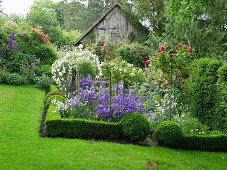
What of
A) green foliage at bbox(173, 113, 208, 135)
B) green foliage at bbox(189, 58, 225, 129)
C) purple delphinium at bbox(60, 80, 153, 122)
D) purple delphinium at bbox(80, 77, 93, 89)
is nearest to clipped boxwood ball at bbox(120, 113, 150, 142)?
purple delphinium at bbox(60, 80, 153, 122)

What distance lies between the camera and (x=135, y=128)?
16.6 feet

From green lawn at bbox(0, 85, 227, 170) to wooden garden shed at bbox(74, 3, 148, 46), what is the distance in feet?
39.0

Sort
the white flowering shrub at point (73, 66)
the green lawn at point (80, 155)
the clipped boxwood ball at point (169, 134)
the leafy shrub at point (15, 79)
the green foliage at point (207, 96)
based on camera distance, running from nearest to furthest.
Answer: the green lawn at point (80, 155) → the clipped boxwood ball at point (169, 134) → the green foliage at point (207, 96) → the white flowering shrub at point (73, 66) → the leafy shrub at point (15, 79)

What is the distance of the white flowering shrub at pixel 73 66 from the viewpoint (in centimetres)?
759

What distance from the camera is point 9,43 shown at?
13.0 m

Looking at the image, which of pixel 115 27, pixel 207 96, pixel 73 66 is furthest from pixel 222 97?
pixel 115 27

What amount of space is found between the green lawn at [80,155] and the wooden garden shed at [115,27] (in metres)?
11.9

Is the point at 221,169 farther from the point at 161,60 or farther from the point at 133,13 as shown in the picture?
the point at 133,13

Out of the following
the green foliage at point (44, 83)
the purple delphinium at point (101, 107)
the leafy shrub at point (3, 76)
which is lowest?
the purple delphinium at point (101, 107)

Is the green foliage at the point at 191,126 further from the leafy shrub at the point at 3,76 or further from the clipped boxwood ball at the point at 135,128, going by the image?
the leafy shrub at the point at 3,76

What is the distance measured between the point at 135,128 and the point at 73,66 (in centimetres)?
419

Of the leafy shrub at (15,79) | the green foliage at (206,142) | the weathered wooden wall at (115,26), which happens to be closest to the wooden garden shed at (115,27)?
the weathered wooden wall at (115,26)

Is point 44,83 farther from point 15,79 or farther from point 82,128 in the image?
point 82,128

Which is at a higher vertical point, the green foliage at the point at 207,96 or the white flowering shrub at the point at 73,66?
the white flowering shrub at the point at 73,66
